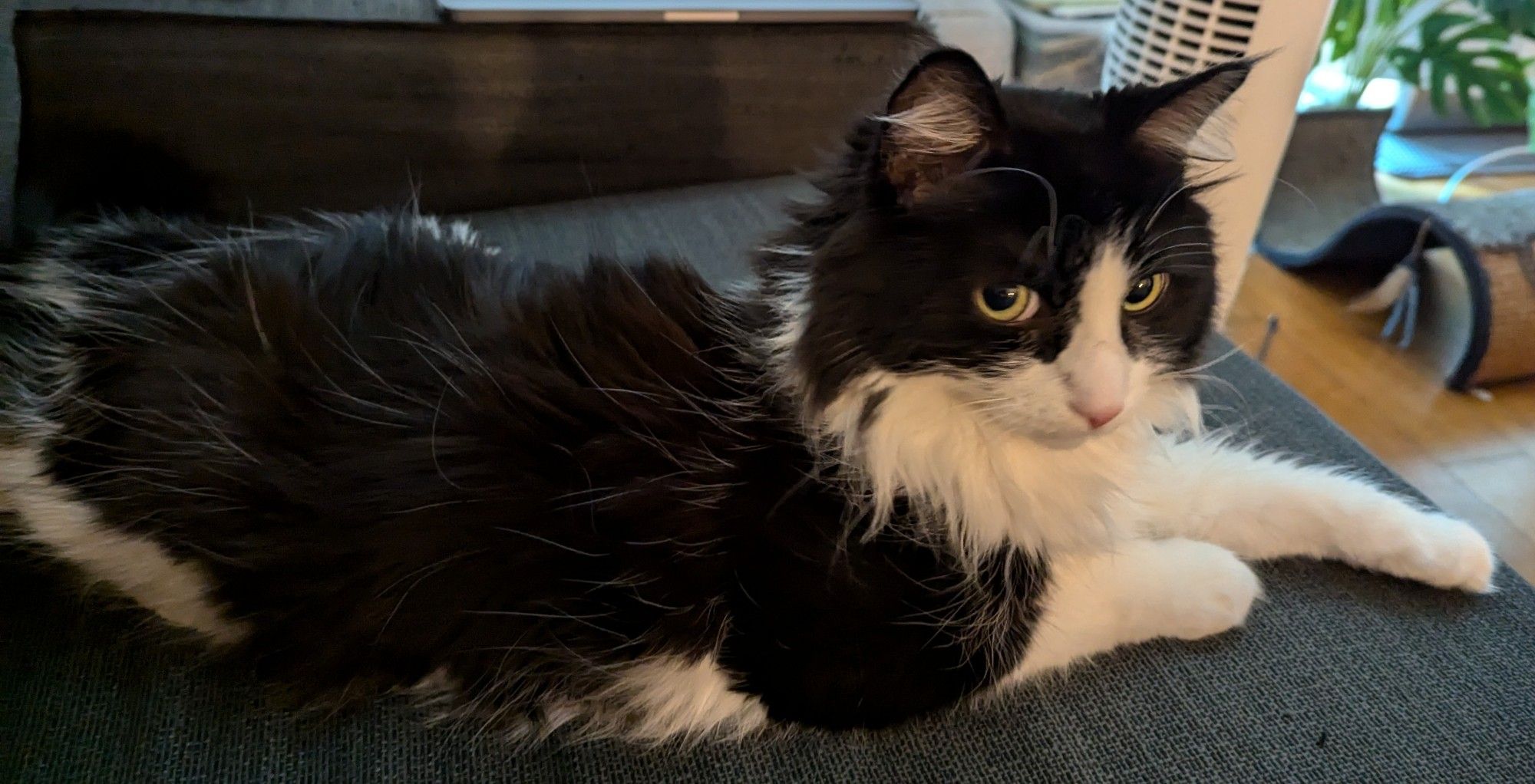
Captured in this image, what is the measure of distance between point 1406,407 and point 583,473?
1984 millimetres

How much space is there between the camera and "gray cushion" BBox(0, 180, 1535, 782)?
903 millimetres

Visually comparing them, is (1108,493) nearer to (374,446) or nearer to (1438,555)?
(1438,555)

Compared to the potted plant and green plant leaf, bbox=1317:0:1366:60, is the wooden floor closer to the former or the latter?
the potted plant

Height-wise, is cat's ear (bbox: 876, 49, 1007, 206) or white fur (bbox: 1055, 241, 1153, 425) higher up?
cat's ear (bbox: 876, 49, 1007, 206)

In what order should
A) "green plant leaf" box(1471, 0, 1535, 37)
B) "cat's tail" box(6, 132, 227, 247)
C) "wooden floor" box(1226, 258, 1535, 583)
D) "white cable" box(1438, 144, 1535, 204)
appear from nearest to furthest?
1. "cat's tail" box(6, 132, 227, 247)
2. "wooden floor" box(1226, 258, 1535, 583)
3. "green plant leaf" box(1471, 0, 1535, 37)
4. "white cable" box(1438, 144, 1535, 204)

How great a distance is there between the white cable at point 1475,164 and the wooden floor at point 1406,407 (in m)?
0.86

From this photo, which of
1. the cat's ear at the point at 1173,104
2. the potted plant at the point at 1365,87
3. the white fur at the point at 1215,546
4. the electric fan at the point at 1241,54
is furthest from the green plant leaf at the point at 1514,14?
the cat's ear at the point at 1173,104

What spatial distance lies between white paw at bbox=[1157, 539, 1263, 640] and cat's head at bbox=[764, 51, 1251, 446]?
0.27m

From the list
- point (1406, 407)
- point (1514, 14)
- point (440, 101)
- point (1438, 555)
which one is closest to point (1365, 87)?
point (1514, 14)

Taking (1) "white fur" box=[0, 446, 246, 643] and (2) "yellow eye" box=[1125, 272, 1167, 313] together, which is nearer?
(2) "yellow eye" box=[1125, 272, 1167, 313]

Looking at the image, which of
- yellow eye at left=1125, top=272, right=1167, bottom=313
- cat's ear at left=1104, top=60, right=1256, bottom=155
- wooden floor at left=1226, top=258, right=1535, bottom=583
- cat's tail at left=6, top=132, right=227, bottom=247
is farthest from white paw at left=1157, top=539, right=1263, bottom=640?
cat's tail at left=6, top=132, right=227, bottom=247

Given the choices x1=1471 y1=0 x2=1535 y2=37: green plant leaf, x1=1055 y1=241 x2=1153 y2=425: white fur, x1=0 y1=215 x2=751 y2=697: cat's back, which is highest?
x1=1471 y1=0 x2=1535 y2=37: green plant leaf

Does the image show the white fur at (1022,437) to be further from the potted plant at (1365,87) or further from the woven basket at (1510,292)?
the potted plant at (1365,87)

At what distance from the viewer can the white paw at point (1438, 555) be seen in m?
1.08
